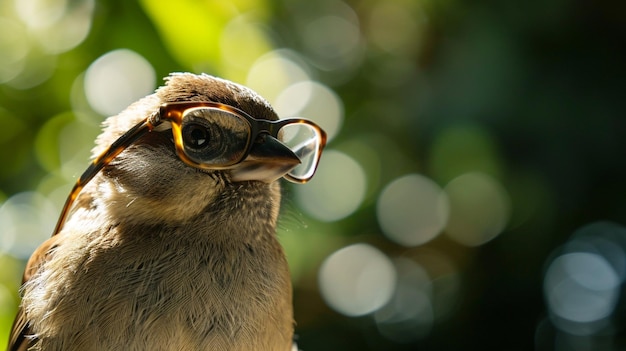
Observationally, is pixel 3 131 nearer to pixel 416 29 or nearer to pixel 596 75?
pixel 416 29

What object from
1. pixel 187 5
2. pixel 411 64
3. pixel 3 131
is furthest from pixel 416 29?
pixel 3 131

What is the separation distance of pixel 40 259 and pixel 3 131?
68 centimetres

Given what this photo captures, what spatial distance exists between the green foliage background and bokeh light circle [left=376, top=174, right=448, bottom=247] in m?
0.03

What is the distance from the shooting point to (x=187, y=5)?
160 centimetres

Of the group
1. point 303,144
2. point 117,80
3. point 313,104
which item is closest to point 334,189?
point 313,104

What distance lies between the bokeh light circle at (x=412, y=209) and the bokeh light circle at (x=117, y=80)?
82cm

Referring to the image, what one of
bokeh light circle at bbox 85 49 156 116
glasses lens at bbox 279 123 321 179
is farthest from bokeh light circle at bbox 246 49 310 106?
glasses lens at bbox 279 123 321 179

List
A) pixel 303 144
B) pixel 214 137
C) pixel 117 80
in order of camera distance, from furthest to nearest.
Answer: pixel 117 80 → pixel 303 144 → pixel 214 137

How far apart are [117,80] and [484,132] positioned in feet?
3.28

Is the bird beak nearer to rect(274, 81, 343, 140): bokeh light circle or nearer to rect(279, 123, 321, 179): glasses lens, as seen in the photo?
rect(279, 123, 321, 179): glasses lens

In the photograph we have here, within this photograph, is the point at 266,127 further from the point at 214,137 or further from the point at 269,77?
the point at 269,77

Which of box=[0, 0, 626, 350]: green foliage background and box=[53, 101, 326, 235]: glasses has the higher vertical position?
box=[53, 101, 326, 235]: glasses

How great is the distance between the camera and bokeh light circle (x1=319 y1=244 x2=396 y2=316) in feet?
7.33

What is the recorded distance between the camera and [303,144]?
1.25 meters
